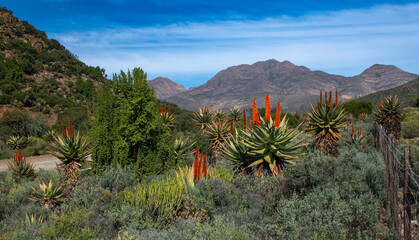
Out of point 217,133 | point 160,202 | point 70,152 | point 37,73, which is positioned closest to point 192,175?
point 160,202

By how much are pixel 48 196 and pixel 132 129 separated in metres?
3.20

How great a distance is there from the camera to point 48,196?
319 inches

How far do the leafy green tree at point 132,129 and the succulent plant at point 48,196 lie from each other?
1647mm

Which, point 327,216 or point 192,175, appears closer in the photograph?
point 327,216

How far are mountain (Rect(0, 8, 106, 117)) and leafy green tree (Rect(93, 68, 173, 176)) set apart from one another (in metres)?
27.9

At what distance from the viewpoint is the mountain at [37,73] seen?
34.1 m

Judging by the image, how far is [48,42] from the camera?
50812 mm

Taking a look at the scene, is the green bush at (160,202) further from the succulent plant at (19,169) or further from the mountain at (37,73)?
the mountain at (37,73)

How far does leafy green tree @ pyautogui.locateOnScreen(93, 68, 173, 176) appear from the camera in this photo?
31.9 ft

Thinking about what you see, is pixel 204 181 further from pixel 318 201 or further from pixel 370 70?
pixel 370 70

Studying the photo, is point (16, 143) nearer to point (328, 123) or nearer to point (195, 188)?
point (195, 188)

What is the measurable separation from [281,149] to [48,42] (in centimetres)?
5549

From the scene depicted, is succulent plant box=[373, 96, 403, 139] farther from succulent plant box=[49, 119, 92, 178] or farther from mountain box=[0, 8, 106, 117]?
mountain box=[0, 8, 106, 117]

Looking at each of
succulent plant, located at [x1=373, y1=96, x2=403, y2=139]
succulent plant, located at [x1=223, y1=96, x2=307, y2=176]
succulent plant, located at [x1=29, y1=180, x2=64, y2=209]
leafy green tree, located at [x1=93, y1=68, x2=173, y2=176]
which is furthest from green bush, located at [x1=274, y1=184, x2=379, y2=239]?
succulent plant, located at [x1=373, y1=96, x2=403, y2=139]
